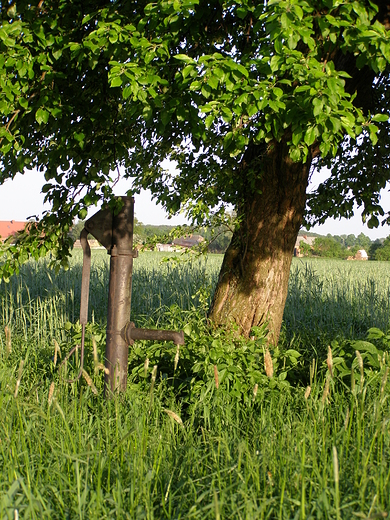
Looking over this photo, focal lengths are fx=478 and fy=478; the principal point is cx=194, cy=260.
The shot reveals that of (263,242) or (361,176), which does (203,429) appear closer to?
(263,242)

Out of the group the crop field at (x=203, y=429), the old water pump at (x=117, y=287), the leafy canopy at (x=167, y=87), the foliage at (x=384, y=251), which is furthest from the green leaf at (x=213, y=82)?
the foliage at (x=384, y=251)

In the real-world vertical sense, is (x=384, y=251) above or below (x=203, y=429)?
above

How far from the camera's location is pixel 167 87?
9.37 ft

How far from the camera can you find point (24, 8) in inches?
121

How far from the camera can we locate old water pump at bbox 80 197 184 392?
304 cm

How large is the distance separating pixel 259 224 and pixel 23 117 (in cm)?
199

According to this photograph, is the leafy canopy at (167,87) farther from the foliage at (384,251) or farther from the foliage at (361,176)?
the foliage at (384,251)

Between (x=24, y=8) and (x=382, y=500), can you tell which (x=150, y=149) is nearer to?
(x=24, y=8)

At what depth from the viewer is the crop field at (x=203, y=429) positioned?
1811mm

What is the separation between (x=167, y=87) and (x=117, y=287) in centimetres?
128

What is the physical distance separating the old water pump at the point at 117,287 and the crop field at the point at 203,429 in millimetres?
119

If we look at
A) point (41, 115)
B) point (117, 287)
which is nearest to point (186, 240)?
point (117, 287)

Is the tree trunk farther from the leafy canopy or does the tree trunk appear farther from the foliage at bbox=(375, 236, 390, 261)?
the foliage at bbox=(375, 236, 390, 261)

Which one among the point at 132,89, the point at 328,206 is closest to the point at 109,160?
the point at 132,89
